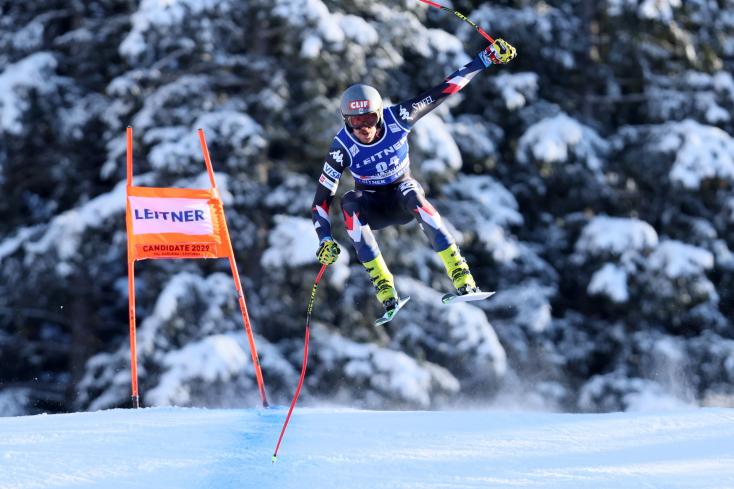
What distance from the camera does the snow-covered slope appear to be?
20.7 feet

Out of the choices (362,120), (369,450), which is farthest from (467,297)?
(362,120)

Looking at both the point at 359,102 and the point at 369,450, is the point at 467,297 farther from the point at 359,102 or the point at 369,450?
the point at 359,102

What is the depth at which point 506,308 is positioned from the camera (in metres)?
15.7

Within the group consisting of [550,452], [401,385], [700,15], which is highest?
[550,452]

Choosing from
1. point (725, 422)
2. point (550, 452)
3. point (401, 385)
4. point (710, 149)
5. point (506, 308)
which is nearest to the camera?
point (550, 452)

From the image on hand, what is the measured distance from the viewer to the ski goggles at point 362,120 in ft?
23.1

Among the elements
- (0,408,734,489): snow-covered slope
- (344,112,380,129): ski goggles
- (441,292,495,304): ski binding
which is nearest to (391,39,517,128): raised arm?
(344,112,380,129): ski goggles

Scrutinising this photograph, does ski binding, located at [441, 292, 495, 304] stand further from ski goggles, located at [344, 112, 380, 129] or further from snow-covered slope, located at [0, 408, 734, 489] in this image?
ski goggles, located at [344, 112, 380, 129]

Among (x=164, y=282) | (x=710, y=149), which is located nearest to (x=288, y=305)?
(x=164, y=282)

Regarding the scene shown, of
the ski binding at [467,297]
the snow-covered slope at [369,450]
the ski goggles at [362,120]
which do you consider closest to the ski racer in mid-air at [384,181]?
the ski goggles at [362,120]

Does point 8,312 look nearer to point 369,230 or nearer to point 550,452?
point 369,230

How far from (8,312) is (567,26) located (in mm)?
9374

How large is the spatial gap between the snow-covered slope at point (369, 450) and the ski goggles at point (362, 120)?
7.01ft

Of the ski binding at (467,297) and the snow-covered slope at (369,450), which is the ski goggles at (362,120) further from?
the snow-covered slope at (369,450)
